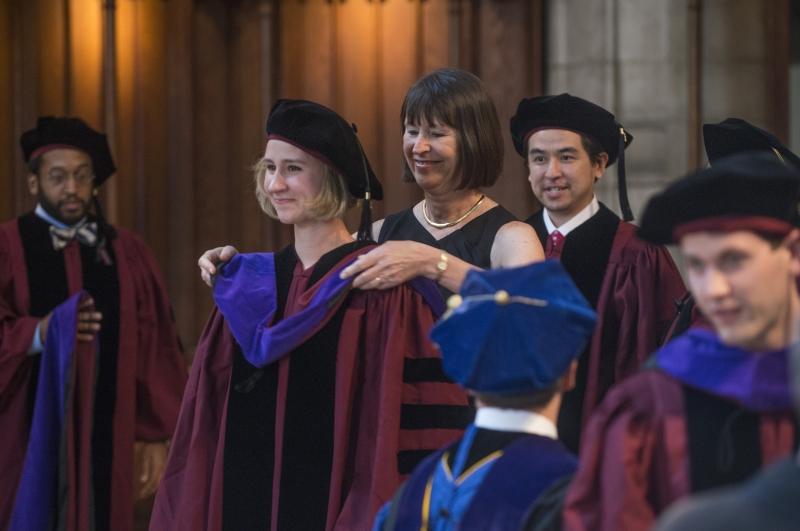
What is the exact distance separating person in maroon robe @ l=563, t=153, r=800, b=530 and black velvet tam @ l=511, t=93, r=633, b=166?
2437mm

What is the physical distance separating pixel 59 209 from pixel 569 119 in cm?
247

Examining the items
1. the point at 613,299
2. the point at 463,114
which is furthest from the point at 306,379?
the point at 613,299

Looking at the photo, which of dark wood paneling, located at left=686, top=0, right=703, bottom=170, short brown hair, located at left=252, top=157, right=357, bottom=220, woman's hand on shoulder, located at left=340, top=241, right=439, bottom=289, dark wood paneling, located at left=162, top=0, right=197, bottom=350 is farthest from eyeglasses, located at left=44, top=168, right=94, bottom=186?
dark wood paneling, located at left=686, top=0, right=703, bottom=170

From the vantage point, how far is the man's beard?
6141 millimetres

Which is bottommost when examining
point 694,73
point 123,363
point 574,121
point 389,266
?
point 123,363

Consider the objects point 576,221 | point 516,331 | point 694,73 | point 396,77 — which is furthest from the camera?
point 396,77

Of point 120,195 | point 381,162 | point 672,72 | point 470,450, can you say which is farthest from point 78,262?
point 470,450

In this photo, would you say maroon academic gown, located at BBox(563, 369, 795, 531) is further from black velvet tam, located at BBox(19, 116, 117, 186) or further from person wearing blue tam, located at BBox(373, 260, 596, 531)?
black velvet tam, located at BBox(19, 116, 117, 186)

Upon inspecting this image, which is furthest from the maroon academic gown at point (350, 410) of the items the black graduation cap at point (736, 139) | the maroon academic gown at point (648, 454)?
the maroon academic gown at point (648, 454)

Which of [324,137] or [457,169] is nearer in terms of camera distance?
[324,137]

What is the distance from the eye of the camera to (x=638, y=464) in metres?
2.29

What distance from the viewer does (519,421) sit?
8.21 feet

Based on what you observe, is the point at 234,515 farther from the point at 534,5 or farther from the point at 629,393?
the point at 534,5

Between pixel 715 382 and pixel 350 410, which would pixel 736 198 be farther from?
pixel 350 410
